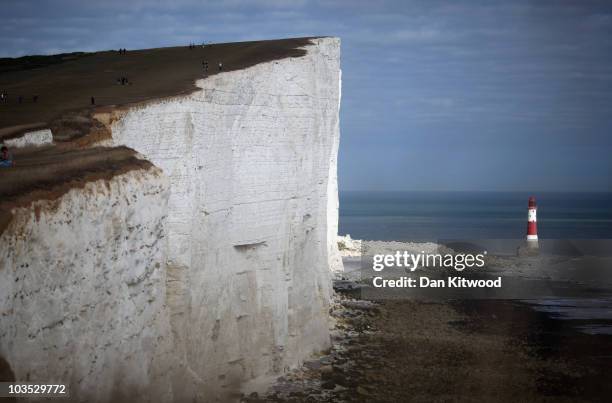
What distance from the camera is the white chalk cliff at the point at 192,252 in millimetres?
11844

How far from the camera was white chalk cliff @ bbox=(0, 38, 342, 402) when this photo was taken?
11.8 metres

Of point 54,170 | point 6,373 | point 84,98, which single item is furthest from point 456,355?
point 6,373

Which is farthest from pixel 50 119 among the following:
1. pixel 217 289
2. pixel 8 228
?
pixel 8 228

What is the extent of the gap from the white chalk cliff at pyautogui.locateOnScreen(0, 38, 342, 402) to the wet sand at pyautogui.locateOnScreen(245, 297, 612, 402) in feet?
3.71

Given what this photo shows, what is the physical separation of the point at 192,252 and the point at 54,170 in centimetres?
380

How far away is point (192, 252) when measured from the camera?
16344mm

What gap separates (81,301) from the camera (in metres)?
12.4

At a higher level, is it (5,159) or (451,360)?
(5,159)

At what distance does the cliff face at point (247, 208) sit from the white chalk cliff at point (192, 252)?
0.12ft

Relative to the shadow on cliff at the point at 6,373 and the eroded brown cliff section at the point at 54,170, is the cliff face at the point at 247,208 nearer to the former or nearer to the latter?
the eroded brown cliff section at the point at 54,170

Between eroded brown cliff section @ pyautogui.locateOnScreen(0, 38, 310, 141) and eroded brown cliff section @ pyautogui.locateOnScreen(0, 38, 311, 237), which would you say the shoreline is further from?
eroded brown cliff section @ pyautogui.locateOnScreen(0, 38, 310, 141)

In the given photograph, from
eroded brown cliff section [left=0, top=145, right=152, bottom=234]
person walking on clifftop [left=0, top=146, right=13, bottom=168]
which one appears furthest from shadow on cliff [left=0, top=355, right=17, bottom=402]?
person walking on clifftop [left=0, top=146, right=13, bottom=168]

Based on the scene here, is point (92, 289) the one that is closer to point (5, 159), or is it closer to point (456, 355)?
point (5, 159)

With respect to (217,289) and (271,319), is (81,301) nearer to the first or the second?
(217,289)
